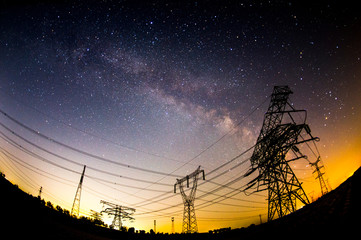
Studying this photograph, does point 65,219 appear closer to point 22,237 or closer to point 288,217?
point 22,237

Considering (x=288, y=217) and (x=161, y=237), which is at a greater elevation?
(x=288, y=217)

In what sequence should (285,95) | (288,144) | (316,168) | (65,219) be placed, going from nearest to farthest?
(65,219)
(288,144)
(285,95)
(316,168)

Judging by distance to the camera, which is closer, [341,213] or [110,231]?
[341,213]

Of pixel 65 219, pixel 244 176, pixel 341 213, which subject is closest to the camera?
pixel 341 213

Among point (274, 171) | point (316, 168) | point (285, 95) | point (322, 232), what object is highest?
point (285, 95)

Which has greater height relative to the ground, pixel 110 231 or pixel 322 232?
pixel 322 232

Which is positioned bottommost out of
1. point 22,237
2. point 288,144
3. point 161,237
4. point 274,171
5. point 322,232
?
point 161,237

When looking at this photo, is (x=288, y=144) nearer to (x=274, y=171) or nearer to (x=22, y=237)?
(x=274, y=171)

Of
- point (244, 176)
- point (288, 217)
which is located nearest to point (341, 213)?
point (288, 217)

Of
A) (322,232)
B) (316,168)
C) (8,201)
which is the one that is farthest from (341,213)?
(316,168)
